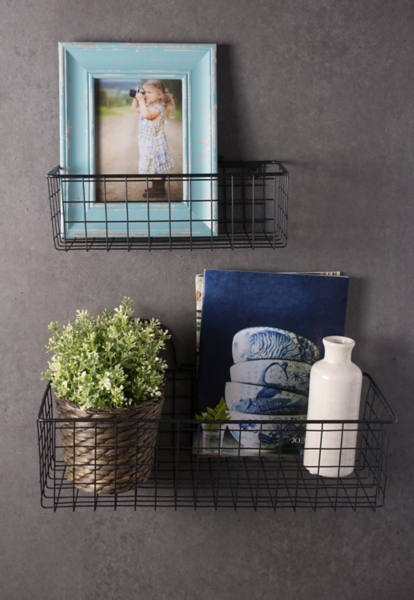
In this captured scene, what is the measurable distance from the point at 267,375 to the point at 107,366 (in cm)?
35

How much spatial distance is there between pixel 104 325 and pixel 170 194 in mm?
265

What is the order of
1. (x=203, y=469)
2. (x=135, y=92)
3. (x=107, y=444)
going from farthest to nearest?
(x=203, y=469) < (x=135, y=92) < (x=107, y=444)

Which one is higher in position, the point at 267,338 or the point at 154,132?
the point at 154,132

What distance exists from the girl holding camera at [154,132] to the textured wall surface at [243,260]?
10cm

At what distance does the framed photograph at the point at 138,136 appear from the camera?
108cm

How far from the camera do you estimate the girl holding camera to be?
1.10m

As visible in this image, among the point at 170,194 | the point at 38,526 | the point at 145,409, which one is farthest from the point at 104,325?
the point at 38,526

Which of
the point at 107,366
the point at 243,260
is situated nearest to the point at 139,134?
the point at 243,260

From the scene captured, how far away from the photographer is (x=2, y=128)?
111 centimetres

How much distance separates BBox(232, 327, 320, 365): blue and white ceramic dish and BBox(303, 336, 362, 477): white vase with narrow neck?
0.11 m

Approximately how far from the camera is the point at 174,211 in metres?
1.11

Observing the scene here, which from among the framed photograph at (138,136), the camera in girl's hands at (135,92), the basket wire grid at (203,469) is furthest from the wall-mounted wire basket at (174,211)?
the basket wire grid at (203,469)

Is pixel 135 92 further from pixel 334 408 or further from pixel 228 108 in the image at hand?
pixel 334 408

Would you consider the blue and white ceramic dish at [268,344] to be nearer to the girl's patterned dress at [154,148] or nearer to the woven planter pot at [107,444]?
the woven planter pot at [107,444]
